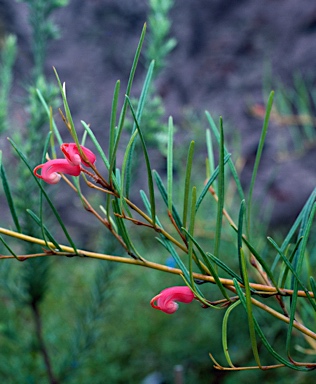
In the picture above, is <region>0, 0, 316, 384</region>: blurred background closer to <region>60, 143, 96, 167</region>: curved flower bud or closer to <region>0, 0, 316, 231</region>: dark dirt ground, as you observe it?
<region>0, 0, 316, 231</region>: dark dirt ground

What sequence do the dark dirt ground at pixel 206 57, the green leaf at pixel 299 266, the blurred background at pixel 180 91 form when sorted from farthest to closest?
the dark dirt ground at pixel 206 57 < the blurred background at pixel 180 91 < the green leaf at pixel 299 266

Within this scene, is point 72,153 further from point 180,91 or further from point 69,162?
point 180,91

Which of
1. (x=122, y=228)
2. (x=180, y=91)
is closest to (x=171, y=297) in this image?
(x=122, y=228)

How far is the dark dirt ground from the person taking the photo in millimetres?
1201

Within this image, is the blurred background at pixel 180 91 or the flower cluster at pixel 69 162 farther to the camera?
the blurred background at pixel 180 91

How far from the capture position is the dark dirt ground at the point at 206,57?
120 cm

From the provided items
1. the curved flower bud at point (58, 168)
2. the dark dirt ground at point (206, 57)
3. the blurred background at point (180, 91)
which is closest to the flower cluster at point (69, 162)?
the curved flower bud at point (58, 168)

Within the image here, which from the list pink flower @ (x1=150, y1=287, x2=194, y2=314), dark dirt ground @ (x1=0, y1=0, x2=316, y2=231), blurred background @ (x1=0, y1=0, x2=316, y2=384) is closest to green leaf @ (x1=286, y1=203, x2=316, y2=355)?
pink flower @ (x1=150, y1=287, x2=194, y2=314)

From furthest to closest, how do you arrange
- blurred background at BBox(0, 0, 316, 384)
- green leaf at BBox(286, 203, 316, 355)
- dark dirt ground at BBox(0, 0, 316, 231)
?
dark dirt ground at BBox(0, 0, 316, 231) → blurred background at BBox(0, 0, 316, 384) → green leaf at BBox(286, 203, 316, 355)

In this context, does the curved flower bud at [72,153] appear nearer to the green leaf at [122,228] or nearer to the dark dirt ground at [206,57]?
the green leaf at [122,228]

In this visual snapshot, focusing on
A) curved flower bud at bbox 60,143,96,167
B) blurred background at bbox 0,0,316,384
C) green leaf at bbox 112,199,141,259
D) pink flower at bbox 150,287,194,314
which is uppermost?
curved flower bud at bbox 60,143,96,167

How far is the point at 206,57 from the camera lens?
1.33 m

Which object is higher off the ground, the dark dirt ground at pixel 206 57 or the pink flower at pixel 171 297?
the pink flower at pixel 171 297

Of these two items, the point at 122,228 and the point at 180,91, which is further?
the point at 180,91
